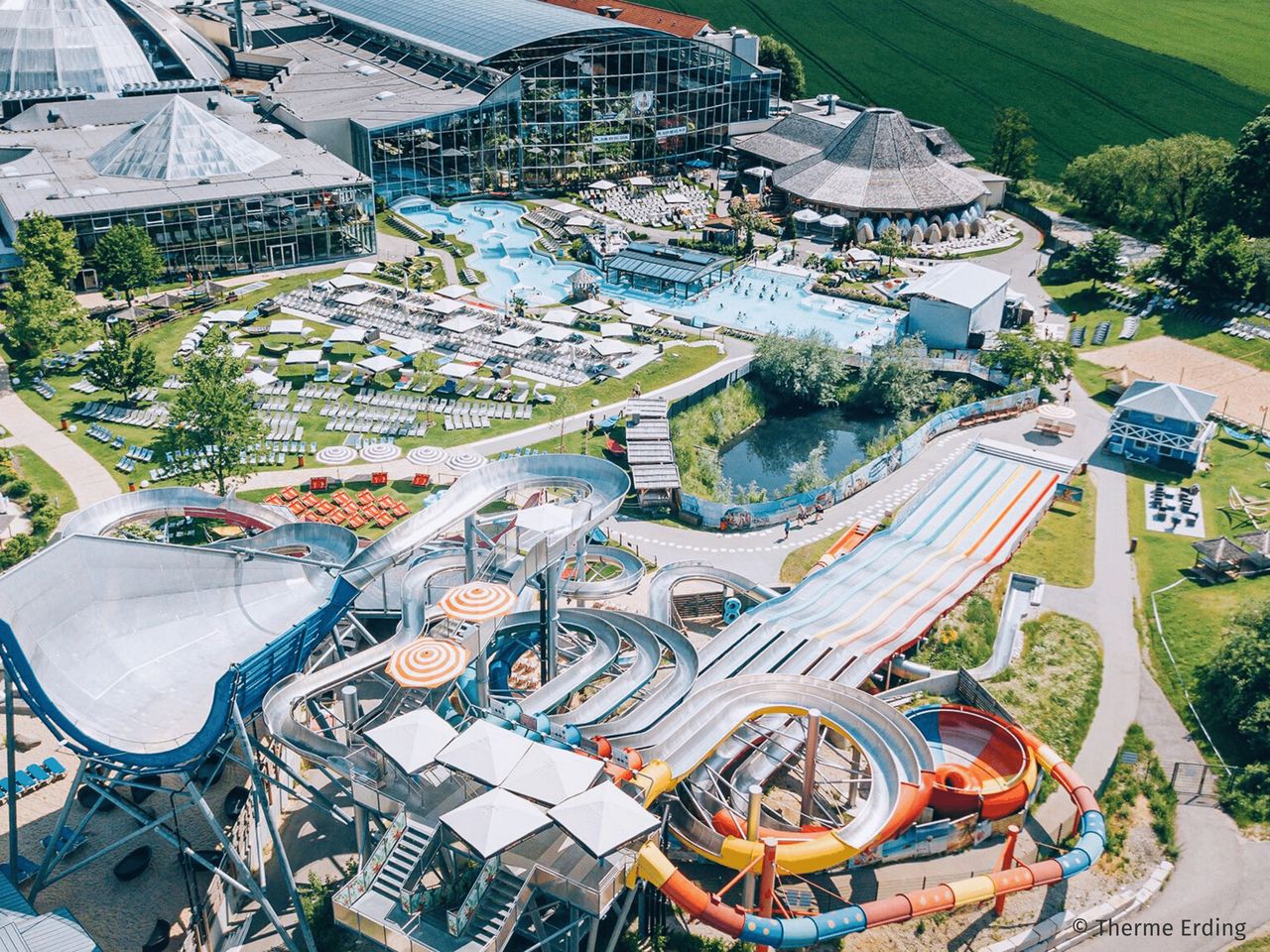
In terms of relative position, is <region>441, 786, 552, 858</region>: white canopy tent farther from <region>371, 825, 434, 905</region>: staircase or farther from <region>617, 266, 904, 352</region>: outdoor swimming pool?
<region>617, 266, 904, 352</region>: outdoor swimming pool

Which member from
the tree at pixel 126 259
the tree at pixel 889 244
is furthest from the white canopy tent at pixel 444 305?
the tree at pixel 889 244

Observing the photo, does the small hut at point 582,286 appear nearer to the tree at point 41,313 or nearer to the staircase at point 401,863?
the tree at point 41,313

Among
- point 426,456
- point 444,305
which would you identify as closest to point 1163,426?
point 426,456

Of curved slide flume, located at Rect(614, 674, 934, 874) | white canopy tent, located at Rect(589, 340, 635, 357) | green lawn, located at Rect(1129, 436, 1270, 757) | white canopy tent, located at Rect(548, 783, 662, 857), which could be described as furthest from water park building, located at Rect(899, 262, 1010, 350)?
white canopy tent, located at Rect(548, 783, 662, 857)

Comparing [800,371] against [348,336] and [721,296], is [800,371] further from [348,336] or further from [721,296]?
[348,336]

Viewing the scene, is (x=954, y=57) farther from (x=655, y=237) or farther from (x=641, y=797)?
(x=641, y=797)

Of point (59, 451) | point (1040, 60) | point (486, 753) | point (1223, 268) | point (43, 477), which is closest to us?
point (486, 753)
